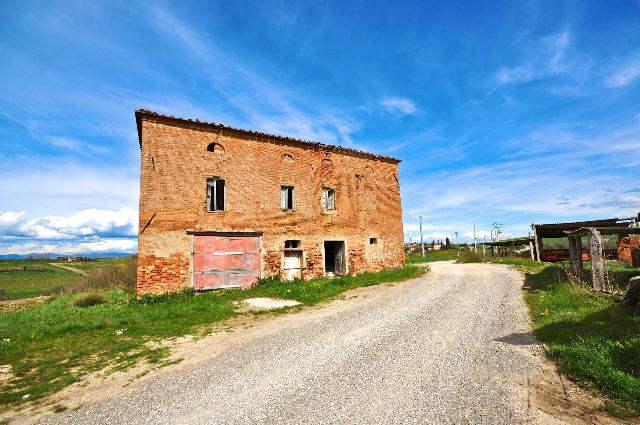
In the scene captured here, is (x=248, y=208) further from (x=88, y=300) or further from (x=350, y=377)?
(x=350, y=377)

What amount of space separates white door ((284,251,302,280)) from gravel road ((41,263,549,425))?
25.8 feet

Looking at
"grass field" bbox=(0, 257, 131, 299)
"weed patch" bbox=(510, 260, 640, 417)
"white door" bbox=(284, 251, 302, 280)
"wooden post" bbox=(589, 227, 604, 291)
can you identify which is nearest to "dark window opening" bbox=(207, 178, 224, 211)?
"white door" bbox=(284, 251, 302, 280)

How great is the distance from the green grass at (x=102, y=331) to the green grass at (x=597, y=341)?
7.56 metres

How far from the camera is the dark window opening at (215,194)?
15820 mm

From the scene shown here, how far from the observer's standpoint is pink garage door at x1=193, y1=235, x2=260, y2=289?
15.1 m

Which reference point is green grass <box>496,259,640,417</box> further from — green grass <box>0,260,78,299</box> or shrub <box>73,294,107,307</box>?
green grass <box>0,260,78,299</box>

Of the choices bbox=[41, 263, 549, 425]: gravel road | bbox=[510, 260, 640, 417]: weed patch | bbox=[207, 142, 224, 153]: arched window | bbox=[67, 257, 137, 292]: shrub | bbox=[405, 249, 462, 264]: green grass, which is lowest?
bbox=[405, 249, 462, 264]: green grass

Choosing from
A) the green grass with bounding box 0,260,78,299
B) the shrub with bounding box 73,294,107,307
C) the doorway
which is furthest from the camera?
the green grass with bounding box 0,260,78,299

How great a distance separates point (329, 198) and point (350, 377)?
14.9 m

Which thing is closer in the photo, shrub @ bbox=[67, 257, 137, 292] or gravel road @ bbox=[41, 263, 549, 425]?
gravel road @ bbox=[41, 263, 549, 425]

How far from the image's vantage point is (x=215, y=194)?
52.4 feet

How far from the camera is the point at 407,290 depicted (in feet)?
49.3

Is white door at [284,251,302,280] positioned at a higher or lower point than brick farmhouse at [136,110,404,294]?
lower

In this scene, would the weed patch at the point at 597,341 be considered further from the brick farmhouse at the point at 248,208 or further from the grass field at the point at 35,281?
the grass field at the point at 35,281
